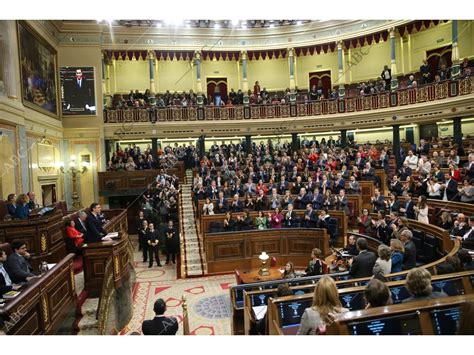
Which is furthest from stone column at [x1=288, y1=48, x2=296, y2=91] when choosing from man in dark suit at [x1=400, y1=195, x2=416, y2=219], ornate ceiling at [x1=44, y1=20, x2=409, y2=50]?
man in dark suit at [x1=400, y1=195, x2=416, y2=219]

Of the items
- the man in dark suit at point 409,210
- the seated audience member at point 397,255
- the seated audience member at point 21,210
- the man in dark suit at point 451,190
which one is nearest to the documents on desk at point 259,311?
the seated audience member at point 397,255

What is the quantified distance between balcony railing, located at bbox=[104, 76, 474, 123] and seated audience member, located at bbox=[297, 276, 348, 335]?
48.0ft

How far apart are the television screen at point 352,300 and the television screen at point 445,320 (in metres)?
1.34

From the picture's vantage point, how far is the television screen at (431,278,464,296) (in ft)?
12.7

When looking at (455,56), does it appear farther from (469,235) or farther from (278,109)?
(469,235)

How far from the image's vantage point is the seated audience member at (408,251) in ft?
18.5

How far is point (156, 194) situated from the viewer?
13.5 m

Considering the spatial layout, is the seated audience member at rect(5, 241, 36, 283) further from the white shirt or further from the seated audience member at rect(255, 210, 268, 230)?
the white shirt

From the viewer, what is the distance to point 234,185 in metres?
12.5

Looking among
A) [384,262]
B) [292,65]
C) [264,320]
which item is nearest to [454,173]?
[384,262]

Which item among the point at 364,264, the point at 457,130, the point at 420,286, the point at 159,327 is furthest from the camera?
the point at 457,130

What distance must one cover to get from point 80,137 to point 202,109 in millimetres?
5884

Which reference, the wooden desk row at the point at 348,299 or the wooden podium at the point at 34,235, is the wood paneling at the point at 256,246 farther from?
the wooden desk row at the point at 348,299

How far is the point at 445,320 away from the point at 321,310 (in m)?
0.86
